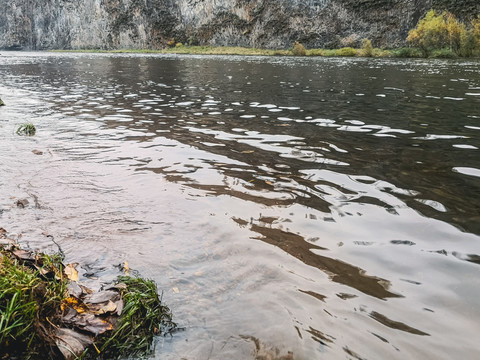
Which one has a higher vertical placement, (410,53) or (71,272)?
(410,53)

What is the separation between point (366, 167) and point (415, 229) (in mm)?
2648

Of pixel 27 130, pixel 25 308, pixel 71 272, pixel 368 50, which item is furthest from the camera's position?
pixel 368 50

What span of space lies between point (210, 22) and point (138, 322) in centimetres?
12762

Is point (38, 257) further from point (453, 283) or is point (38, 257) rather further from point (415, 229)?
point (415, 229)

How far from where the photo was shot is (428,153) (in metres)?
7.98

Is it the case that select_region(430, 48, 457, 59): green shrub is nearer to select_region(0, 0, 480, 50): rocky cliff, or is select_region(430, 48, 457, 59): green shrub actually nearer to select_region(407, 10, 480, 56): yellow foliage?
select_region(407, 10, 480, 56): yellow foliage

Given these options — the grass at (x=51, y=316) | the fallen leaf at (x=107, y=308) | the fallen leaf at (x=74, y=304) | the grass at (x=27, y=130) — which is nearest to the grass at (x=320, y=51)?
the grass at (x=27, y=130)

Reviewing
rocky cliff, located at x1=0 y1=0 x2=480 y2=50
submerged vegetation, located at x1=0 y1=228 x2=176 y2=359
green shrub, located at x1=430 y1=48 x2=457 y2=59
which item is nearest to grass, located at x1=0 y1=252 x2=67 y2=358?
submerged vegetation, located at x1=0 y1=228 x2=176 y2=359

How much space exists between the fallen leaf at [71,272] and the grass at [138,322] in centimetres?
44

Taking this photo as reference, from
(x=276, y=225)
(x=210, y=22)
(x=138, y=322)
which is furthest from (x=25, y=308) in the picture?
(x=210, y=22)

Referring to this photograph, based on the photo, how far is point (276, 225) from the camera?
488 cm

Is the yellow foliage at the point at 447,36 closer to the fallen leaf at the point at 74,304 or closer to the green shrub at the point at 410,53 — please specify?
the green shrub at the point at 410,53

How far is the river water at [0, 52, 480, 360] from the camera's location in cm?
299

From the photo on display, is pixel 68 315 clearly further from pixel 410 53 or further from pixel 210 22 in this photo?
pixel 210 22
